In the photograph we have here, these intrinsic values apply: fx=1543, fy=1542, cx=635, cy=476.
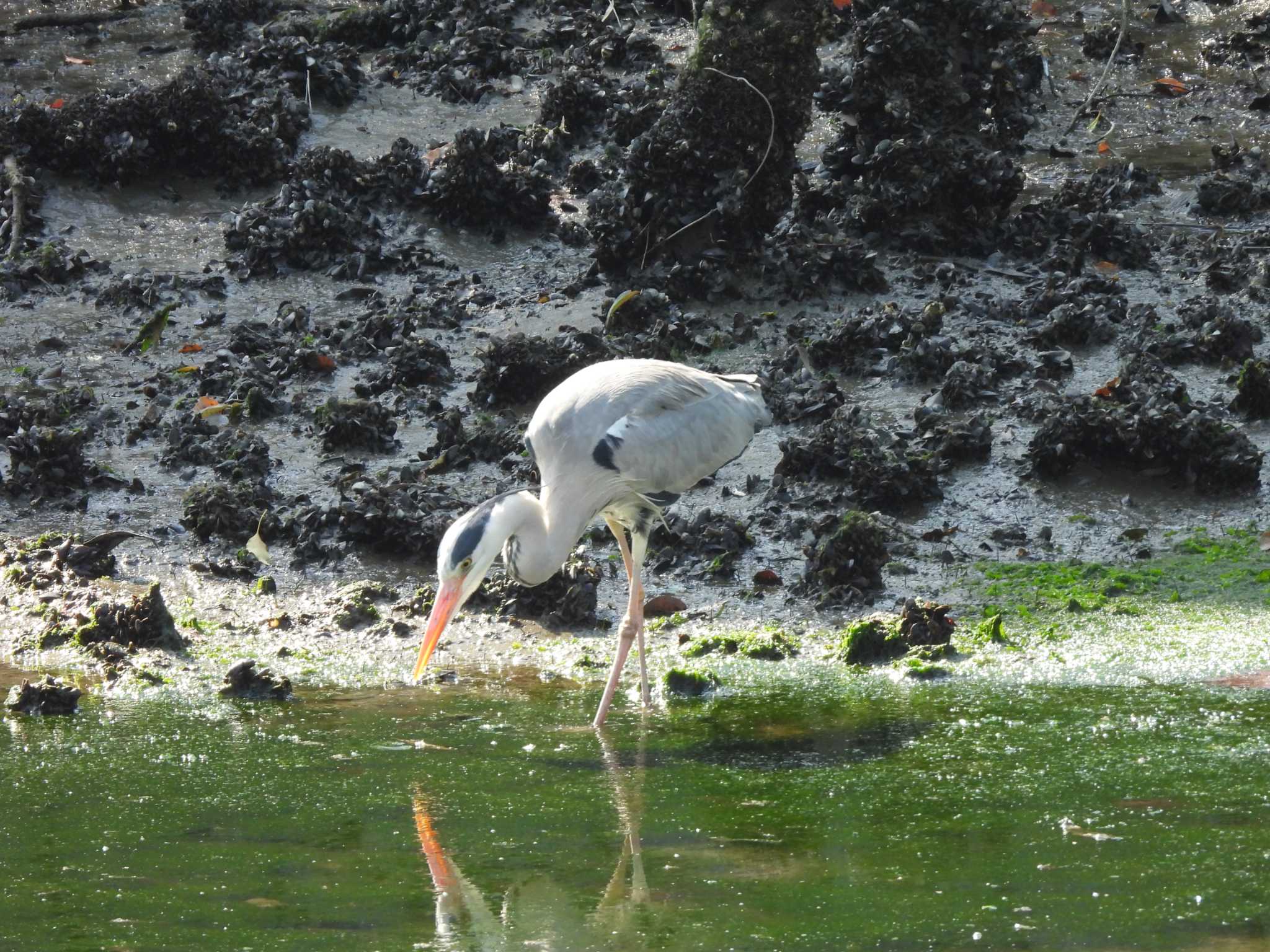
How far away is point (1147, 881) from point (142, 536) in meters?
4.80

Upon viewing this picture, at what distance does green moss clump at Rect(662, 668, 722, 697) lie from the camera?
5668 millimetres

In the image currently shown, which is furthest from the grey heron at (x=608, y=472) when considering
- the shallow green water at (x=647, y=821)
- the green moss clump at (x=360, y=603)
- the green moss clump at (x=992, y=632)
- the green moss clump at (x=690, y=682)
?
the green moss clump at (x=992, y=632)

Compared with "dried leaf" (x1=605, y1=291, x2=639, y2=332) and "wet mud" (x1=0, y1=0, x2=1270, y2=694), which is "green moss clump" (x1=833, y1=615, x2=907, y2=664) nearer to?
"wet mud" (x1=0, y1=0, x2=1270, y2=694)

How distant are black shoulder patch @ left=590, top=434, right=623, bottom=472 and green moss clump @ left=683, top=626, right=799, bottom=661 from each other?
2.78ft

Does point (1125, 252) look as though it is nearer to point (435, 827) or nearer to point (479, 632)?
point (479, 632)

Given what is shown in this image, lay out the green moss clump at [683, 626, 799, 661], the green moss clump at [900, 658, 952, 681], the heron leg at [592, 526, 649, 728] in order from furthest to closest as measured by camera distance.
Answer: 1. the green moss clump at [683, 626, 799, 661]
2. the green moss clump at [900, 658, 952, 681]
3. the heron leg at [592, 526, 649, 728]

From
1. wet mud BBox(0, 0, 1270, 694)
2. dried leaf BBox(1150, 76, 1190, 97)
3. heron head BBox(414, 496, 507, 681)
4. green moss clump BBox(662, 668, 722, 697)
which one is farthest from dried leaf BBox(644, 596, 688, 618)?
dried leaf BBox(1150, 76, 1190, 97)

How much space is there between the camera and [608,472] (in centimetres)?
575

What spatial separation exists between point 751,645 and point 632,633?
48 centimetres

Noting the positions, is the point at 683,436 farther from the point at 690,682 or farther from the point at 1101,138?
the point at 1101,138

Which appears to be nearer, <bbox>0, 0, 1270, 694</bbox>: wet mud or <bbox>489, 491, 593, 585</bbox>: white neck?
<bbox>489, 491, 593, 585</bbox>: white neck

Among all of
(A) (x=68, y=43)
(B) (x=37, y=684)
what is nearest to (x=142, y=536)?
(B) (x=37, y=684)

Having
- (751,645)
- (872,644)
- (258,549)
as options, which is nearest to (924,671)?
(872,644)

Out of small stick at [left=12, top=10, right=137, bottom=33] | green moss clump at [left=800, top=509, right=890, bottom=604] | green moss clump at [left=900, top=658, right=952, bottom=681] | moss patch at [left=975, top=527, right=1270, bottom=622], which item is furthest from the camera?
small stick at [left=12, top=10, right=137, bottom=33]
